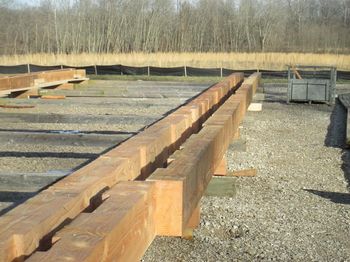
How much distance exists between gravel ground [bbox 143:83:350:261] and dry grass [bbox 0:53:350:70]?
2218 cm

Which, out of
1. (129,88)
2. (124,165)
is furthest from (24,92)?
(124,165)

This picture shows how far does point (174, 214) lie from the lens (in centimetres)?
234

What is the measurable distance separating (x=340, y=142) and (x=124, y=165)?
8.32 metres

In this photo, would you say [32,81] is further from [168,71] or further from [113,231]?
[168,71]

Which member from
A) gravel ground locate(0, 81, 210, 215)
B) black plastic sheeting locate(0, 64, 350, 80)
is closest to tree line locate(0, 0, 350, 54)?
black plastic sheeting locate(0, 64, 350, 80)

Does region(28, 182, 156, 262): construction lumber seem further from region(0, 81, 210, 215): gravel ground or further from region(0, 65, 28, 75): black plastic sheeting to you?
region(0, 65, 28, 75): black plastic sheeting

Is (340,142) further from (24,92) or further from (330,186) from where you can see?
(24,92)

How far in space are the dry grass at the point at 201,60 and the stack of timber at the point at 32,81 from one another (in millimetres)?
19073

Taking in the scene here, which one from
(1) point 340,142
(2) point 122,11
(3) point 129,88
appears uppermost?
(2) point 122,11

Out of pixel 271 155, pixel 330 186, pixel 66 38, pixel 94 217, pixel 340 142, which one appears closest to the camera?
pixel 94 217

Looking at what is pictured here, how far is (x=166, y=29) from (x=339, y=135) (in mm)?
31066

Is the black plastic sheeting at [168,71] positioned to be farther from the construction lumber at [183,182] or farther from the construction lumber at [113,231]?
the construction lumber at [113,231]

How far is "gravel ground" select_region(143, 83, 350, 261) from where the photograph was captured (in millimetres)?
4555

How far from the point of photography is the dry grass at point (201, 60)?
31469mm
